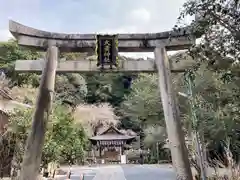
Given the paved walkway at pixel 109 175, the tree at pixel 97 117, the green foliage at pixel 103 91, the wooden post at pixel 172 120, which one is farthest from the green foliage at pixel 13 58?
the wooden post at pixel 172 120

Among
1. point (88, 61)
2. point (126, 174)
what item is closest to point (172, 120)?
point (88, 61)

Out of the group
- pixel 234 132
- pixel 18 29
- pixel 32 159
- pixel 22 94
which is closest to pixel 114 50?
pixel 18 29

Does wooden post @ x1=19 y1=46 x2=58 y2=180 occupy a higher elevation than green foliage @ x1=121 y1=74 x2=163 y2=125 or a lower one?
lower

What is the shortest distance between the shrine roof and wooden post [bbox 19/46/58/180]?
67.7ft

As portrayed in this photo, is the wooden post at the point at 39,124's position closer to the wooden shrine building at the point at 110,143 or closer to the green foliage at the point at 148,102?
the green foliage at the point at 148,102

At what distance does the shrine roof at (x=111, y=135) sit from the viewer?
1042 inches

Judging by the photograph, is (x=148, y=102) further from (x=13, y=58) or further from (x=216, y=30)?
(x=216, y=30)

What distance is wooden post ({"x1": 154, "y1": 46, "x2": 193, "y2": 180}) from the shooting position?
5516 millimetres

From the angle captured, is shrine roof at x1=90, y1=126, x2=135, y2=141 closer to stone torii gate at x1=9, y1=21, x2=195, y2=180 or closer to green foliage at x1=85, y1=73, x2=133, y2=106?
green foliage at x1=85, y1=73, x2=133, y2=106

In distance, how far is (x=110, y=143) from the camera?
26.9 metres

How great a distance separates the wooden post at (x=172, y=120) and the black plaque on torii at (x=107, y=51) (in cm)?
95

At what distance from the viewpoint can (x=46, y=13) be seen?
907 cm

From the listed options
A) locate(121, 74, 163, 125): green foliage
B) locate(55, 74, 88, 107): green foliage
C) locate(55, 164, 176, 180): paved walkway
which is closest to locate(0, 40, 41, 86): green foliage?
locate(55, 74, 88, 107): green foliage

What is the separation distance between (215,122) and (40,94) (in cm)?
905
